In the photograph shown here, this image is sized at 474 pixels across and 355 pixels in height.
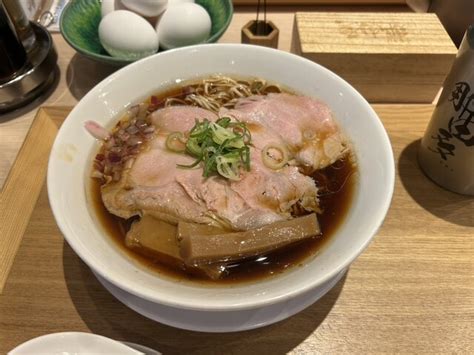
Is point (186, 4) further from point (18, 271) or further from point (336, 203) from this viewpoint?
point (18, 271)

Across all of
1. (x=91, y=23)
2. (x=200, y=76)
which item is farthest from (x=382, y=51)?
(x=91, y=23)

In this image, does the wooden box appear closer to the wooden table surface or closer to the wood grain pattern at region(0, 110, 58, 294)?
the wooden table surface

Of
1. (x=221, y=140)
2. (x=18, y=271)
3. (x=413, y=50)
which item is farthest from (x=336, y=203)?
(x=18, y=271)

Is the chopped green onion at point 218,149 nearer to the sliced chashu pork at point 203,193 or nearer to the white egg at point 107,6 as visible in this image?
the sliced chashu pork at point 203,193

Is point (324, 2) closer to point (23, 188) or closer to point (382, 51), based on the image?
point (382, 51)

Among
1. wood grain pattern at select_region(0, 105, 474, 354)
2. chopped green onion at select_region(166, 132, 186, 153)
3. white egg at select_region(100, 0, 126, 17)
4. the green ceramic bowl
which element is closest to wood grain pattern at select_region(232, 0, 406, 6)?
the green ceramic bowl

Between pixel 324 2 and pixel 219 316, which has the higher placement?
pixel 324 2
